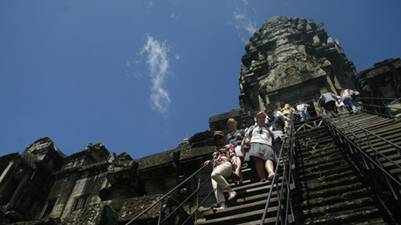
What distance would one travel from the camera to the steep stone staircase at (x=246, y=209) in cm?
482

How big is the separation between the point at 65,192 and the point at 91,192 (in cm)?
165

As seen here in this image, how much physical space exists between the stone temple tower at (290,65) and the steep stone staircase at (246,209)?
1411 cm

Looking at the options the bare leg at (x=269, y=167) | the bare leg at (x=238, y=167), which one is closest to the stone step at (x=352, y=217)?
the bare leg at (x=269, y=167)

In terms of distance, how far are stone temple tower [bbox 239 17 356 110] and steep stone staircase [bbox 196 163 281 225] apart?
14.1m

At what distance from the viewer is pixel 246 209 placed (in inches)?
202

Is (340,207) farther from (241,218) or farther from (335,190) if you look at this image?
(241,218)

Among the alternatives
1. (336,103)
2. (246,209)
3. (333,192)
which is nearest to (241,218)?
(246,209)

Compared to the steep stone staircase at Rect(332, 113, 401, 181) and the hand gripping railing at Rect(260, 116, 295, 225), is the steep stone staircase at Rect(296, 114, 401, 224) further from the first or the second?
the steep stone staircase at Rect(332, 113, 401, 181)

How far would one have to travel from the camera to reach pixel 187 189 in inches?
279

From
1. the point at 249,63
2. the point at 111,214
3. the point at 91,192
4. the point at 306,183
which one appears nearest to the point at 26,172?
the point at 91,192

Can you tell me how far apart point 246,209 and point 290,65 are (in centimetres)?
1847

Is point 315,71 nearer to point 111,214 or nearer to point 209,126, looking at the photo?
point 209,126

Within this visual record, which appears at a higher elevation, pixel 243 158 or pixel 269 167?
pixel 243 158

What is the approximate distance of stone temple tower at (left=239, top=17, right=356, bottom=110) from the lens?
19.9m
